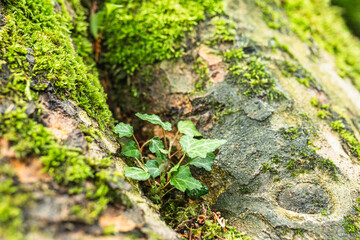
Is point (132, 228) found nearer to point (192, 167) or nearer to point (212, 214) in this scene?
point (212, 214)

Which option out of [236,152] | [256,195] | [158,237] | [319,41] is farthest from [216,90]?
[319,41]

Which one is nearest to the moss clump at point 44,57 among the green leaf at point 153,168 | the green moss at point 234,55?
the green leaf at point 153,168

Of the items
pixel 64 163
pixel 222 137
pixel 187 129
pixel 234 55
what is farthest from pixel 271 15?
pixel 64 163

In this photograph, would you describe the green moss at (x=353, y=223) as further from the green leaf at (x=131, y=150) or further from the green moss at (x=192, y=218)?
the green leaf at (x=131, y=150)

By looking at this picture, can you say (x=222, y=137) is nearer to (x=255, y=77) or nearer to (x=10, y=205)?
(x=255, y=77)

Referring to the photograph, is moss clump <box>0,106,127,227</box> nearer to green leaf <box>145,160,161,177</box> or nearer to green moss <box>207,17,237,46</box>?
green leaf <box>145,160,161,177</box>
